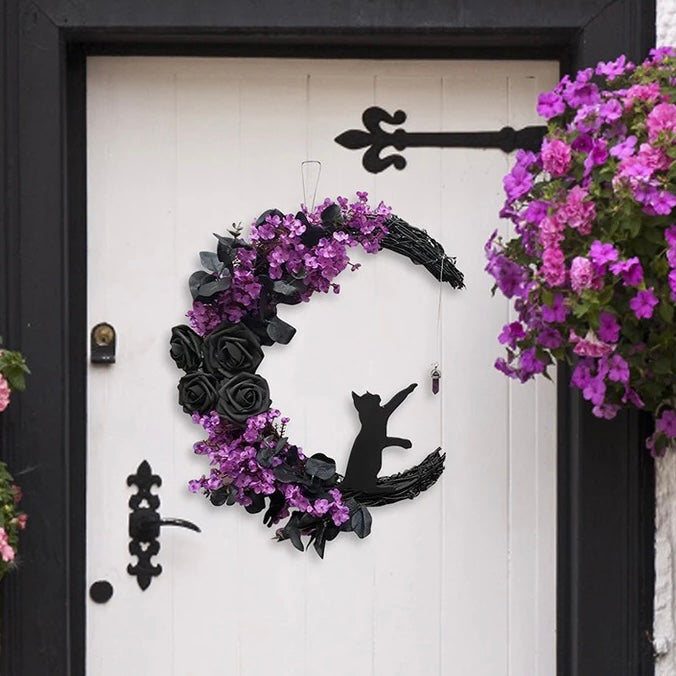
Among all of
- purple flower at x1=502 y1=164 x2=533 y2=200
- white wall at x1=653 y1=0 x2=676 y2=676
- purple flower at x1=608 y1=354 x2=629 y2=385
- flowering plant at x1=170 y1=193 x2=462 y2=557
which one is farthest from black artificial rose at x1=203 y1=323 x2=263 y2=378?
white wall at x1=653 y1=0 x2=676 y2=676

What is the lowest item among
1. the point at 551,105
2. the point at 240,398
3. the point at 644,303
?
the point at 240,398

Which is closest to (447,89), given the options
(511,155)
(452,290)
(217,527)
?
(511,155)

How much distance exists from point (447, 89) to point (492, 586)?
117cm

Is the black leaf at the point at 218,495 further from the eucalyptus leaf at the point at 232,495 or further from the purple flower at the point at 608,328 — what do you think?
the purple flower at the point at 608,328

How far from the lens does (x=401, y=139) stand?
110 inches

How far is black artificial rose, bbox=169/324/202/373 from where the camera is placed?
2.71 metres

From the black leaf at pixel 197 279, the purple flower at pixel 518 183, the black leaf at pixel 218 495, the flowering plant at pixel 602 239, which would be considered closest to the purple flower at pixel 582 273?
the flowering plant at pixel 602 239

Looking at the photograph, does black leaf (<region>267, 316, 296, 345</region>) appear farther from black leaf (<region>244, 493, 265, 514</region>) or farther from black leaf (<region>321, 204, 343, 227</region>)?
black leaf (<region>244, 493, 265, 514</region>)

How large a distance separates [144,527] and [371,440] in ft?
1.86

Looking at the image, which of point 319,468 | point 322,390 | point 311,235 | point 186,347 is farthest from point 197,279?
point 319,468

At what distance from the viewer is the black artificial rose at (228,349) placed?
8.89 feet

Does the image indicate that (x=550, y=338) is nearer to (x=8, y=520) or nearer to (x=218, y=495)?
(x=218, y=495)

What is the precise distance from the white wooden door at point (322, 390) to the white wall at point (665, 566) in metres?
0.25

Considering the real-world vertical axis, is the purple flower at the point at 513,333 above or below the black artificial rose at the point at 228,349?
above
